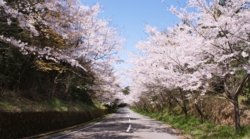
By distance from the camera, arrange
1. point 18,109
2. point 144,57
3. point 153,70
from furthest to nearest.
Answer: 1. point 144,57
2. point 153,70
3. point 18,109

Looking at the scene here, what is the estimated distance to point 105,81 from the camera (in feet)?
64.6

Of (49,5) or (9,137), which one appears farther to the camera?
(9,137)

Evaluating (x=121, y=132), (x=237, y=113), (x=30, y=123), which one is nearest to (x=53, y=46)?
(x=30, y=123)

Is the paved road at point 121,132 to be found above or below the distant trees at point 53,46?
below

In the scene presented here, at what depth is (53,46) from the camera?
9250mm

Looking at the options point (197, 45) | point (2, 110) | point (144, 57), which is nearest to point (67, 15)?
point (2, 110)

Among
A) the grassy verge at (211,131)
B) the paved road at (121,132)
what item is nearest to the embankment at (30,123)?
the paved road at (121,132)

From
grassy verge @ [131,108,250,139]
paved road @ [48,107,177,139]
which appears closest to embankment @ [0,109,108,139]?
paved road @ [48,107,177,139]

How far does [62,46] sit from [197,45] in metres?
7.00

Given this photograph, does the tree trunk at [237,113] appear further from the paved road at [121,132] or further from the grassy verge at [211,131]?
the paved road at [121,132]

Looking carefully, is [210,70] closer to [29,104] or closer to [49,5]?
[49,5]

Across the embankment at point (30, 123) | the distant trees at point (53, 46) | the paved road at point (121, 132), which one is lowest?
the paved road at point (121, 132)

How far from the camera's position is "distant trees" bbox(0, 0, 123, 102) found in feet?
24.6

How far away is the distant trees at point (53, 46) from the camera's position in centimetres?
750
